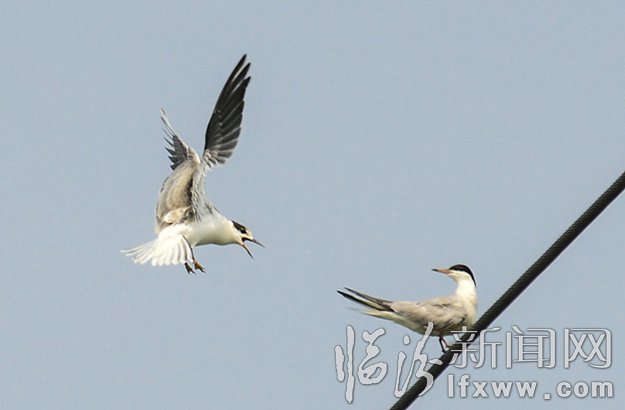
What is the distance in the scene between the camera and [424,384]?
6.24 metres

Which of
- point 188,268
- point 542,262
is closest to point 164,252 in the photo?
point 188,268

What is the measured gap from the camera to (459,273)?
1067 cm

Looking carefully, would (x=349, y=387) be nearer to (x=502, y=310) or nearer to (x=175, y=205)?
(x=502, y=310)

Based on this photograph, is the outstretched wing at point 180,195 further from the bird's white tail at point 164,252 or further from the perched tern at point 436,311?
the perched tern at point 436,311

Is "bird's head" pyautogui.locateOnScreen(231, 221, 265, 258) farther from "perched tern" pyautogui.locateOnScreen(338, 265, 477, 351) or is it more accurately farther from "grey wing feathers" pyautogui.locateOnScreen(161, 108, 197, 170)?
"perched tern" pyautogui.locateOnScreen(338, 265, 477, 351)

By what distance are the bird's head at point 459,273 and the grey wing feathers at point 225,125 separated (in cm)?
342

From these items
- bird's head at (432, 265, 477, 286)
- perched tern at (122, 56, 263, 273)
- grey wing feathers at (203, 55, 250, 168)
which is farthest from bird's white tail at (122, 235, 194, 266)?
bird's head at (432, 265, 477, 286)

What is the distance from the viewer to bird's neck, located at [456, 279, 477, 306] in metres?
10.1

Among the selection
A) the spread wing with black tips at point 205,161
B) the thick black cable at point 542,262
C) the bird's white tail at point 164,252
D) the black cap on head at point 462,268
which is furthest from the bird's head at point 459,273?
the thick black cable at point 542,262

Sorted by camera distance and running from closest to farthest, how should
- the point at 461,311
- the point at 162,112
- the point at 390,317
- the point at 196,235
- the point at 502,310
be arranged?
the point at 502,310 < the point at 390,317 < the point at 461,311 < the point at 196,235 < the point at 162,112

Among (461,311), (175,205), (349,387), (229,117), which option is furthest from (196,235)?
(349,387)

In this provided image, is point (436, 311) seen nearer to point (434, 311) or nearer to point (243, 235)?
point (434, 311)

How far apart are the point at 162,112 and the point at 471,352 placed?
732 cm

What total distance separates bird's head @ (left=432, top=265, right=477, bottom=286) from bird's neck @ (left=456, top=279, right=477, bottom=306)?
0.06 metres
